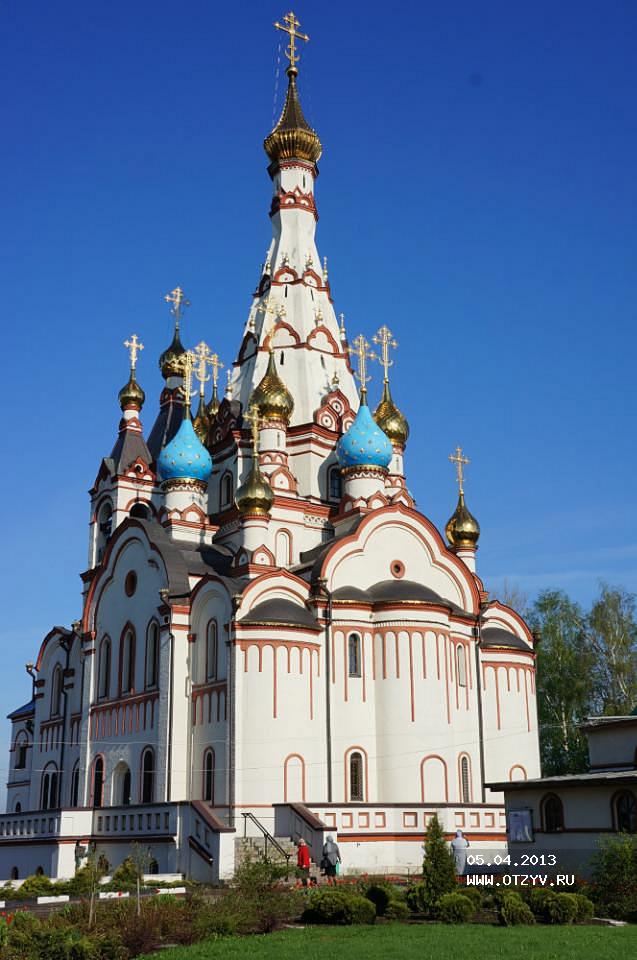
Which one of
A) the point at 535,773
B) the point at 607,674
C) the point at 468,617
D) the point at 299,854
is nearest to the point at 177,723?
the point at 299,854

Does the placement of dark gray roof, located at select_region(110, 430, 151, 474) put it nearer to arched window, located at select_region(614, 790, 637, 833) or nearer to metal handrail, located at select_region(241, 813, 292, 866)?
metal handrail, located at select_region(241, 813, 292, 866)

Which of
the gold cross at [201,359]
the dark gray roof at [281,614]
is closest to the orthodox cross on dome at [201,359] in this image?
the gold cross at [201,359]

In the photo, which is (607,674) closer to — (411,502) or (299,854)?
(411,502)

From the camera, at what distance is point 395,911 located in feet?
46.5

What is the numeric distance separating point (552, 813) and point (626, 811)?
170cm

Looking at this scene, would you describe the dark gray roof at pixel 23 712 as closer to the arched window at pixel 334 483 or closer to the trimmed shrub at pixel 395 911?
the arched window at pixel 334 483

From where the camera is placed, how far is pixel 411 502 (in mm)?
32844

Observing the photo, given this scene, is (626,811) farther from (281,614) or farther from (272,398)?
(272,398)

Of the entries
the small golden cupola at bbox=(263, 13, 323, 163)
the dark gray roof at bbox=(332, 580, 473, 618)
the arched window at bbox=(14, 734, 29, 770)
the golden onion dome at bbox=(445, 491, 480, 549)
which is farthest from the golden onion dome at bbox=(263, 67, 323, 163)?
the arched window at bbox=(14, 734, 29, 770)

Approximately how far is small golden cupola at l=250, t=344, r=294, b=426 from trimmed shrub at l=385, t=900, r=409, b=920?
699 inches

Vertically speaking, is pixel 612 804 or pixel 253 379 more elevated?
pixel 253 379

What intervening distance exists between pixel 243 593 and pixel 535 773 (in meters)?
9.95

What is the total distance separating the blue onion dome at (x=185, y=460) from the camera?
30.7 m

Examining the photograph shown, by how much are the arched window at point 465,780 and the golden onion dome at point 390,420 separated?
10781mm
